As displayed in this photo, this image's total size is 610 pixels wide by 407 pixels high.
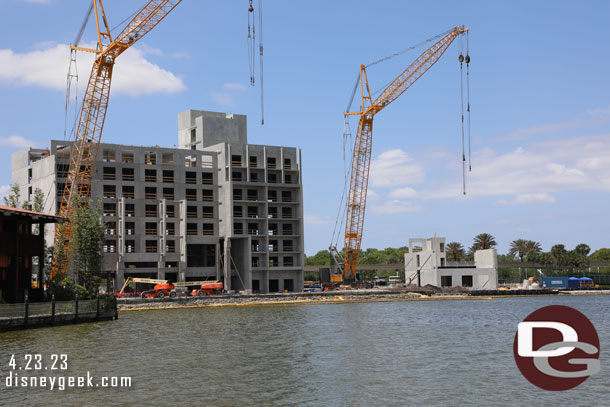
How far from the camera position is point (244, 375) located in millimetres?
38656

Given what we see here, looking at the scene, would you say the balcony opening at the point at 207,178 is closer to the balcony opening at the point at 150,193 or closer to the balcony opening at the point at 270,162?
the balcony opening at the point at 150,193

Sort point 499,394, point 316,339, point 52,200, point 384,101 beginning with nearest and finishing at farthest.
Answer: point 499,394
point 316,339
point 52,200
point 384,101

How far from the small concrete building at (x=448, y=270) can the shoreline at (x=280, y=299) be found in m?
12.4

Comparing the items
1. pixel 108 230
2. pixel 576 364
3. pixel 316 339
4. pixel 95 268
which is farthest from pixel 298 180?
pixel 576 364

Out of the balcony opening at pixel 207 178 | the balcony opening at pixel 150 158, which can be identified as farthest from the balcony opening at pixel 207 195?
the balcony opening at pixel 150 158

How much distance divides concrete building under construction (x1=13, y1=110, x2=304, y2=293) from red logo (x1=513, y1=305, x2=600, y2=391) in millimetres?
84736

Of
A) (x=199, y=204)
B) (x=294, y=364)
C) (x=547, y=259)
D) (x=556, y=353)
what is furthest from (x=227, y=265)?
(x=556, y=353)

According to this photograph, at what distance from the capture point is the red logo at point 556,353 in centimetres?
3694

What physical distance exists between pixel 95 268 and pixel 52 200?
3652 centimetres

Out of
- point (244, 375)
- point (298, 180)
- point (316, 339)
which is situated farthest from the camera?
point (298, 180)

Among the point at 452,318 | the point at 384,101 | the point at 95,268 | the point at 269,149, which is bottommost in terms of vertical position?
the point at 452,318

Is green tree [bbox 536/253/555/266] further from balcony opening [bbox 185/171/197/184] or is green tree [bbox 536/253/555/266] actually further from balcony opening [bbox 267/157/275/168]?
balcony opening [bbox 185/171/197/184]

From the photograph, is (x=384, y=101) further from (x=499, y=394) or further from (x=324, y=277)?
(x=499, y=394)

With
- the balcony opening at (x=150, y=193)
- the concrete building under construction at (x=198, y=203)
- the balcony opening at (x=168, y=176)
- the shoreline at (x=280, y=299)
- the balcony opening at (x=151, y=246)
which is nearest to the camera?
the shoreline at (x=280, y=299)
